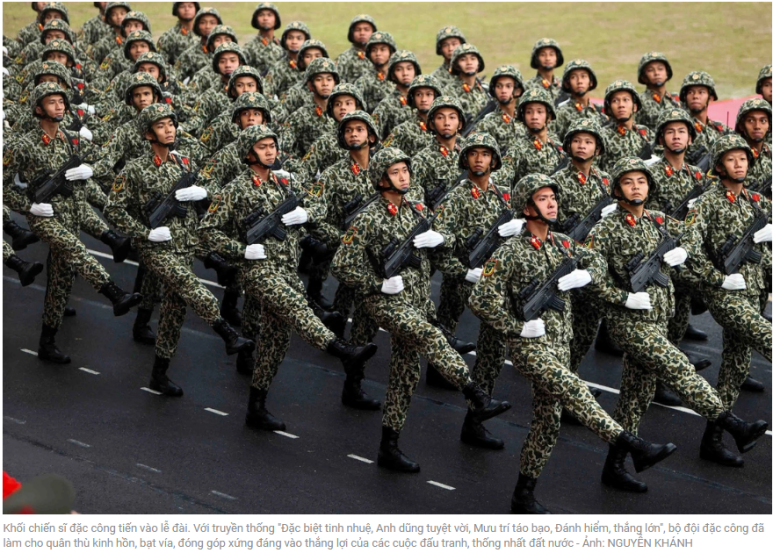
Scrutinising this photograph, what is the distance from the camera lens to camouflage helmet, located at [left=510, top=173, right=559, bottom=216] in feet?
24.7

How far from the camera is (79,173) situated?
982 cm

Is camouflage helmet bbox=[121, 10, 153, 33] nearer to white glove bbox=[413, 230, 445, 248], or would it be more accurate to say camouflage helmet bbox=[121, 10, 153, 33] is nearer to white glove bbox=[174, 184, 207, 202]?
white glove bbox=[174, 184, 207, 202]

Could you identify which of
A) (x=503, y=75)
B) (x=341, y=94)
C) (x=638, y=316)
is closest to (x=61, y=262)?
(x=341, y=94)

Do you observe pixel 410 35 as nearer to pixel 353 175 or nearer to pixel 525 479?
pixel 353 175

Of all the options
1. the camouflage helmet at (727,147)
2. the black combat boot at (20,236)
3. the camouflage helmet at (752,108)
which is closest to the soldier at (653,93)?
the camouflage helmet at (752,108)

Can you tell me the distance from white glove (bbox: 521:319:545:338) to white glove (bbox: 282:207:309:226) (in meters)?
2.10

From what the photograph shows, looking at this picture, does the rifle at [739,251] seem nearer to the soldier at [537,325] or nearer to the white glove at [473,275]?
the soldier at [537,325]

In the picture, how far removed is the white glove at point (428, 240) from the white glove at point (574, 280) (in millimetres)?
1033

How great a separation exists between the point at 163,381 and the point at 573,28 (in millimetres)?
15937

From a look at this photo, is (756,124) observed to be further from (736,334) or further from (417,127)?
(417,127)

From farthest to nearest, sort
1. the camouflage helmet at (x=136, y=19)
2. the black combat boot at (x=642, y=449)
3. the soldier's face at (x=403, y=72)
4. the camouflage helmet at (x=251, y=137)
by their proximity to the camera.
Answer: the camouflage helmet at (x=136, y=19)
the soldier's face at (x=403, y=72)
the camouflage helmet at (x=251, y=137)
the black combat boot at (x=642, y=449)

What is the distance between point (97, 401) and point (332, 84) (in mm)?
4001

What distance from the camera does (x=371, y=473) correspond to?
26.3 feet

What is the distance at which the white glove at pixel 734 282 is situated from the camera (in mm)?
8500
